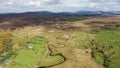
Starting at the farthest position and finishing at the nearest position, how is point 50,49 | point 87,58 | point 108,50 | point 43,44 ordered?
1. point 43,44
2. point 50,49
3. point 108,50
4. point 87,58

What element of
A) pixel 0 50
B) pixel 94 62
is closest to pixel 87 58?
pixel 94 62

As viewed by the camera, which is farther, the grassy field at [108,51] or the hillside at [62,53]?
the grassy field at [108,51]

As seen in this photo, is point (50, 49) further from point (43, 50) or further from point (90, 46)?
point (90, 46)

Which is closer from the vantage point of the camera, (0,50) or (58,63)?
(58,63)

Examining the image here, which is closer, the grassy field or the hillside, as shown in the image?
the hillside

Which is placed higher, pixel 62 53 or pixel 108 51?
pixel 108 51

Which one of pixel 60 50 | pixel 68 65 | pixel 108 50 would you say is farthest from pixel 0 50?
pixel 108 50

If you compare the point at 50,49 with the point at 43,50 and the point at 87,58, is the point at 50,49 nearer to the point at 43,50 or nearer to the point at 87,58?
the point at 43,50

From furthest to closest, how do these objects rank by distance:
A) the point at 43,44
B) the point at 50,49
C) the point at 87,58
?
the point at 43,44 < the point at 50,49 < the point at 87,58

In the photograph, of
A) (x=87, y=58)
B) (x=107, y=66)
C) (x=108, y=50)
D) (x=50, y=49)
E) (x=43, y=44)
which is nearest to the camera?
(x=107, y=66)
